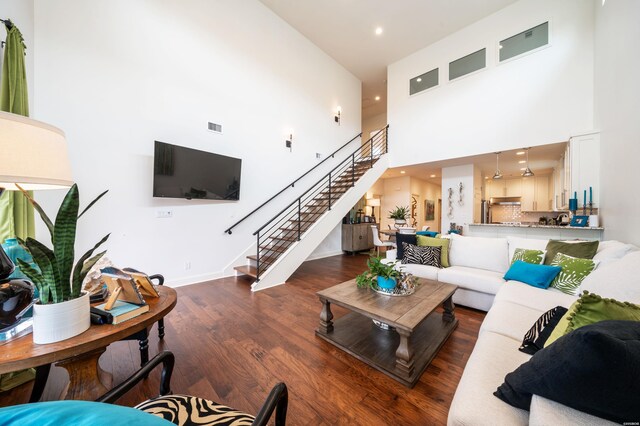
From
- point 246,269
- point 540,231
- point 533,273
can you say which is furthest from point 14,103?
point 540,231

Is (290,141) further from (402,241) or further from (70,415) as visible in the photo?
(70,415)

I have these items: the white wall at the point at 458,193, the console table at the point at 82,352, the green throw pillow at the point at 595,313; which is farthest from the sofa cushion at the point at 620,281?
the white wall at the point at 458,193

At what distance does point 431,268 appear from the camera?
3.17 m

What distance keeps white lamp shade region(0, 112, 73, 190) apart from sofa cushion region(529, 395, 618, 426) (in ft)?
6.77

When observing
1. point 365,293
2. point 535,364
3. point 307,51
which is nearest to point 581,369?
point 535,364

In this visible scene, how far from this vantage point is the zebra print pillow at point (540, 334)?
125 cm

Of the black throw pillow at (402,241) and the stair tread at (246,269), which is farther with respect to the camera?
the stair tread at (246,269)

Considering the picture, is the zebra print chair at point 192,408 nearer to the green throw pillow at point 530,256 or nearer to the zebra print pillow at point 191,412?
the zebra print pillow at point 191,412

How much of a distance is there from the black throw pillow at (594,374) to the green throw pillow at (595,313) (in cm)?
24

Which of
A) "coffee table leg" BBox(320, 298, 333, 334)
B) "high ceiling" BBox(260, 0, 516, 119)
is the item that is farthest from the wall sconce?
"coffee table leg" BBox(320, 298, 333, 334)

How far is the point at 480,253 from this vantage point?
3150mm

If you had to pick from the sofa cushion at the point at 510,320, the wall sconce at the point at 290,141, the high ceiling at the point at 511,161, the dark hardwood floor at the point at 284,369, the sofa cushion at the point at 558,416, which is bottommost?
the dark hardwood floor at the point at 284,369

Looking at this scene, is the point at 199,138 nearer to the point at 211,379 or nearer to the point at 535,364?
the point at 211,379

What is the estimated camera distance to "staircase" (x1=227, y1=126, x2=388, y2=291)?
380cm
